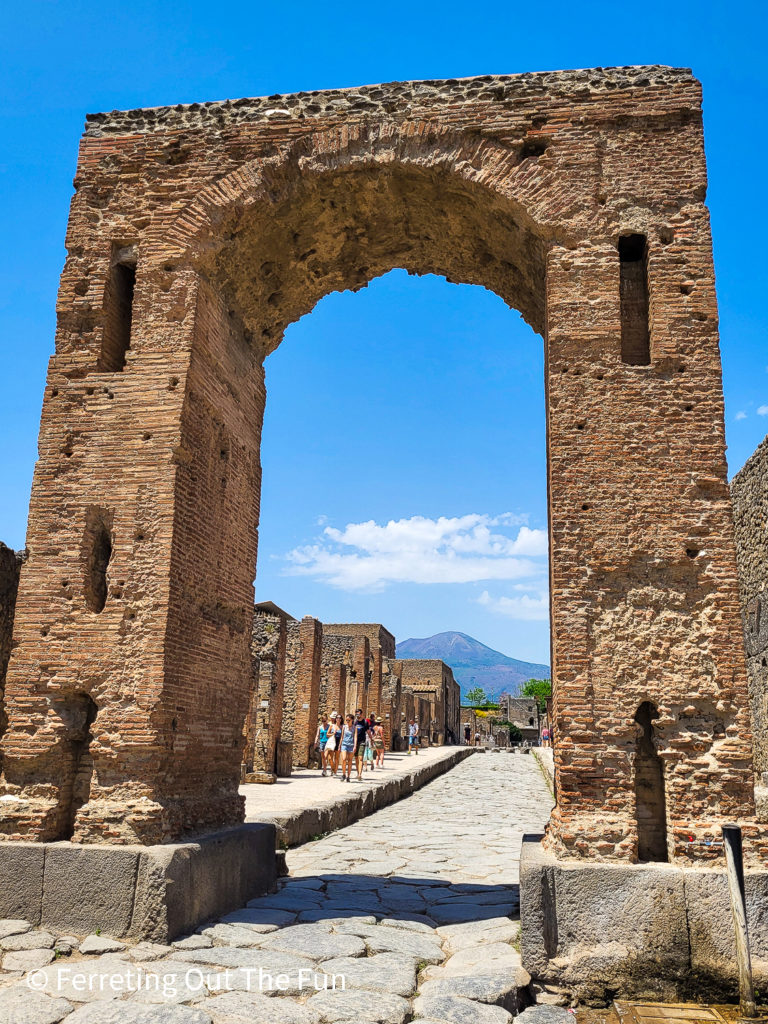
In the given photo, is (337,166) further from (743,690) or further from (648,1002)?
(648,1002)

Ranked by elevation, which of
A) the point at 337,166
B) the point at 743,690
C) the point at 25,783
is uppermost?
the point at 337,166

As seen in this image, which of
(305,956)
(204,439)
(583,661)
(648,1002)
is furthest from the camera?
(204,439)

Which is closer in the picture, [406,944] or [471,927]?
[406,944]

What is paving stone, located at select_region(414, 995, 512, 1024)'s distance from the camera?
13.2 ft

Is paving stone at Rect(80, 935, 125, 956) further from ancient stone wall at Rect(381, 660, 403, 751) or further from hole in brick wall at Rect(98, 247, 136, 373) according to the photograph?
ancient stone wall at Rect(381, 660, 403, 751)

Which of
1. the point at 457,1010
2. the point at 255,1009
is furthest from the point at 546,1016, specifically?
the point at 255,1009

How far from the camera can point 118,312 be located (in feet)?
22.2

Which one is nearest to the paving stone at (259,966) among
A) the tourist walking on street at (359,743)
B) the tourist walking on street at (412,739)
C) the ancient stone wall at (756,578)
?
the ancient stone wall at (756,578)

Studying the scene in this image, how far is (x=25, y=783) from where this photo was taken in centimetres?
571

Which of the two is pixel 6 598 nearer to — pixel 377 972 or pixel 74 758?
pixel 74 758

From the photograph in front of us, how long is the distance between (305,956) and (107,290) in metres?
5.04

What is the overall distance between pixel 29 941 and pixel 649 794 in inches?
154

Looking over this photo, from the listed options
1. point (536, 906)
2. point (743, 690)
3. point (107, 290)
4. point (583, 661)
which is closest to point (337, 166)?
point (107, 290)

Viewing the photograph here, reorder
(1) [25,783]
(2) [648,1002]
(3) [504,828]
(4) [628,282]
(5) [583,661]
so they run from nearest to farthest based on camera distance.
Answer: (2) [648,1002] < (5) [583,661] < (1) [25,783] < (4) [628,282] < (3) [504,828]
